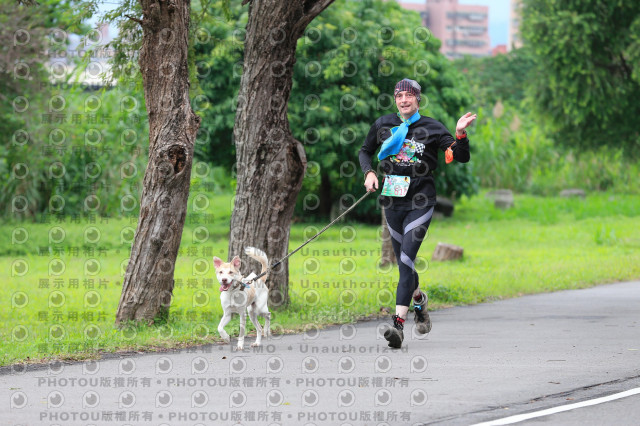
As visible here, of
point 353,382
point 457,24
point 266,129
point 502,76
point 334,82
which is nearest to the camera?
point 353,382

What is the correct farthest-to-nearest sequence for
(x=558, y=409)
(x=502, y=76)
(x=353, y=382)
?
(x=502, y=76), (x=353, y=382), (x=558, y=409)

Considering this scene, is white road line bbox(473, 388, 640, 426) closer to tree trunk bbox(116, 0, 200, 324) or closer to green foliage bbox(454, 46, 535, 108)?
tree trunk bbox(116, 0, 200, 324)

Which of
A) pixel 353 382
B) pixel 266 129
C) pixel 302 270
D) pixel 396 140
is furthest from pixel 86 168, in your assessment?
pixel 353 382

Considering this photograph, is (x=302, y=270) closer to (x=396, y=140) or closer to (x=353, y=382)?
(x=396, y=140)

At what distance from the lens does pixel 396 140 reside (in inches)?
369

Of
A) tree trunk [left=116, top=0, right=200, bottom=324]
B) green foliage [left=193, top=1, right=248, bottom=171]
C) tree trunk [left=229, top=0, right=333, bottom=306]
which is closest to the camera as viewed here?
tree trunk [left=116, top=0, right=200, bottom=324]

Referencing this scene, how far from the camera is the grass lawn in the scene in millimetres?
10977

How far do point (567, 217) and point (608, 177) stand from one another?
10045 mm

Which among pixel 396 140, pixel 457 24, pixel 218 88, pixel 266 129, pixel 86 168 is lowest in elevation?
pixel 86 168

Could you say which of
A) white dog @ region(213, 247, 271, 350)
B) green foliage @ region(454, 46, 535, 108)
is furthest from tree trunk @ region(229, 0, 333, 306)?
green foliage @ region(454, 46, 535, 108)

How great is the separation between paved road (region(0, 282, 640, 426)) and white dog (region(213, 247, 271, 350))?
239mm

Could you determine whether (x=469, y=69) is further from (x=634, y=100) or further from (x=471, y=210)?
(x=634, y=100)

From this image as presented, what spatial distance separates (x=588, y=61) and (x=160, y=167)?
21.7 m

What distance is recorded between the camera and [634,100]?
102ft
